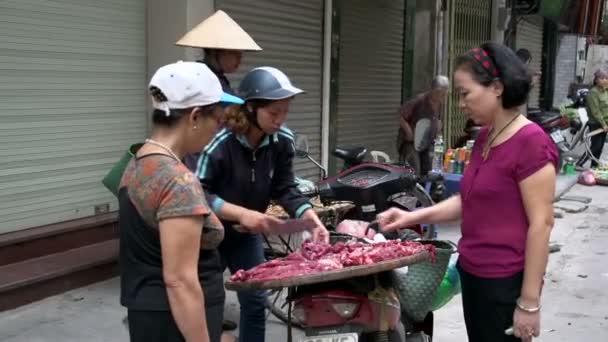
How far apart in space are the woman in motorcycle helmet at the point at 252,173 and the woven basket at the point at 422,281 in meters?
0.43

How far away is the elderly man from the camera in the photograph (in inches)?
334

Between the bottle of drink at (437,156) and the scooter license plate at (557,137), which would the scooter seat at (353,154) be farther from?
the scooter license plate at (557,137)

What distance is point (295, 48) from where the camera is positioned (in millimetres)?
8320

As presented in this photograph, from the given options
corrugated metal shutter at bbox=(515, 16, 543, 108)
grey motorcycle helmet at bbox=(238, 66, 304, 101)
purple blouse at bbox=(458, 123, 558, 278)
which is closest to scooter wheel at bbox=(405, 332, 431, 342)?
purple blouse at bbox=(458, 123, 558, 278)

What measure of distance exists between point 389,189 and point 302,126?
10.1ft

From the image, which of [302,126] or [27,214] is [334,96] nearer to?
[302,126]

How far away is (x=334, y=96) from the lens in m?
9.23

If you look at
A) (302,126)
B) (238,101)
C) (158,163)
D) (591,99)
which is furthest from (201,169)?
(591,99)

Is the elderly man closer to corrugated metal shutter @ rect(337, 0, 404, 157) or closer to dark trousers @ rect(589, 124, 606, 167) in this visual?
corrugated metal shutter @ rect(337, 0, 404, 157)

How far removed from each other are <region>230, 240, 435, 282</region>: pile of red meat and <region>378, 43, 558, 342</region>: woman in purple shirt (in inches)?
11.6

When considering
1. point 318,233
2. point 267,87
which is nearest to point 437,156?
point 318,233

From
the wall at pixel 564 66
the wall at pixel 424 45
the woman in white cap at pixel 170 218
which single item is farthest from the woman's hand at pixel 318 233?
the wall at pixel 564 66

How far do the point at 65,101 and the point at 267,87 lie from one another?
287 centimetres

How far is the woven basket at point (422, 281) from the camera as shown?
3.25 metres
